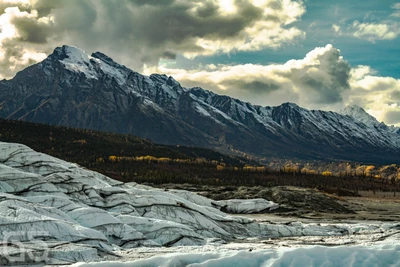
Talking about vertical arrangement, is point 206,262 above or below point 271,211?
above

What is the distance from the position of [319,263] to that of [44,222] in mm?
15064

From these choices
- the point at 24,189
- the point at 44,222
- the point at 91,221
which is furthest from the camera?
the point at 24,189

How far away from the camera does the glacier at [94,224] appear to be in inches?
803

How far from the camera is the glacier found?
20.4 m

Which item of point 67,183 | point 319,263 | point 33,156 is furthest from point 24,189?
point 319,263

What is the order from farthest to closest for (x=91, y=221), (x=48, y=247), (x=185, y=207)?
(x=185, y=207) → (x=91, y=221) → (x=48, y=247)

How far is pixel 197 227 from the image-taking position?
33.4 meters

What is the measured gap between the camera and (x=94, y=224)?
2706cm

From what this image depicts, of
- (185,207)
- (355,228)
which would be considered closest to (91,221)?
(185,207)

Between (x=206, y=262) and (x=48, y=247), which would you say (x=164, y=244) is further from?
(x=206, y=262)

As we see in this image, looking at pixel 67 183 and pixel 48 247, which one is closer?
pixel 48 247

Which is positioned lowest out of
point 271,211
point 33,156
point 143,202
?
point 271,211

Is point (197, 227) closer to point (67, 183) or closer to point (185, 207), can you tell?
point (185, 207)

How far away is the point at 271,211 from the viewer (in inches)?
2495
